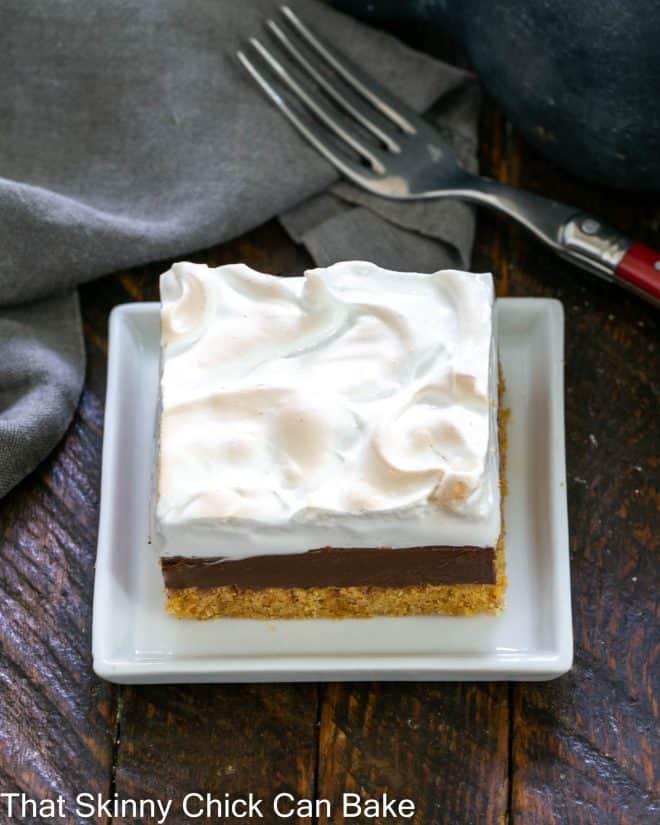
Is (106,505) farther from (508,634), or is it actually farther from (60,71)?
(60,71)

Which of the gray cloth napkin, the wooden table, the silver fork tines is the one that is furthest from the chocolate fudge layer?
the silver fork tines

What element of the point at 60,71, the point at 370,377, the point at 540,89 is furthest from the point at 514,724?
the point at 60,71

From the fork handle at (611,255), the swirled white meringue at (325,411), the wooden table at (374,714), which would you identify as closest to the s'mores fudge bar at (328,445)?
the swirled white meringue at (325,411)

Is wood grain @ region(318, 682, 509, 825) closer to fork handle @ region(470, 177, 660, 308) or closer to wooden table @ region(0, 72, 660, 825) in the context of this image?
wooden table @ region(0, 72, 660, 825)

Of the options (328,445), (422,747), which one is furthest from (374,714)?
(328,445)

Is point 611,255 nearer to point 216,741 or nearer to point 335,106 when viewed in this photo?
point 335,106

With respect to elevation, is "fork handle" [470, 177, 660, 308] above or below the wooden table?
above

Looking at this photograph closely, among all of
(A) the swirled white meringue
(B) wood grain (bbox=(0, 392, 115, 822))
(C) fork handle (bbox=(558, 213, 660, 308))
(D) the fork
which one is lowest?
(B) wood grain (bbox=(0, 392, 115, 822))
